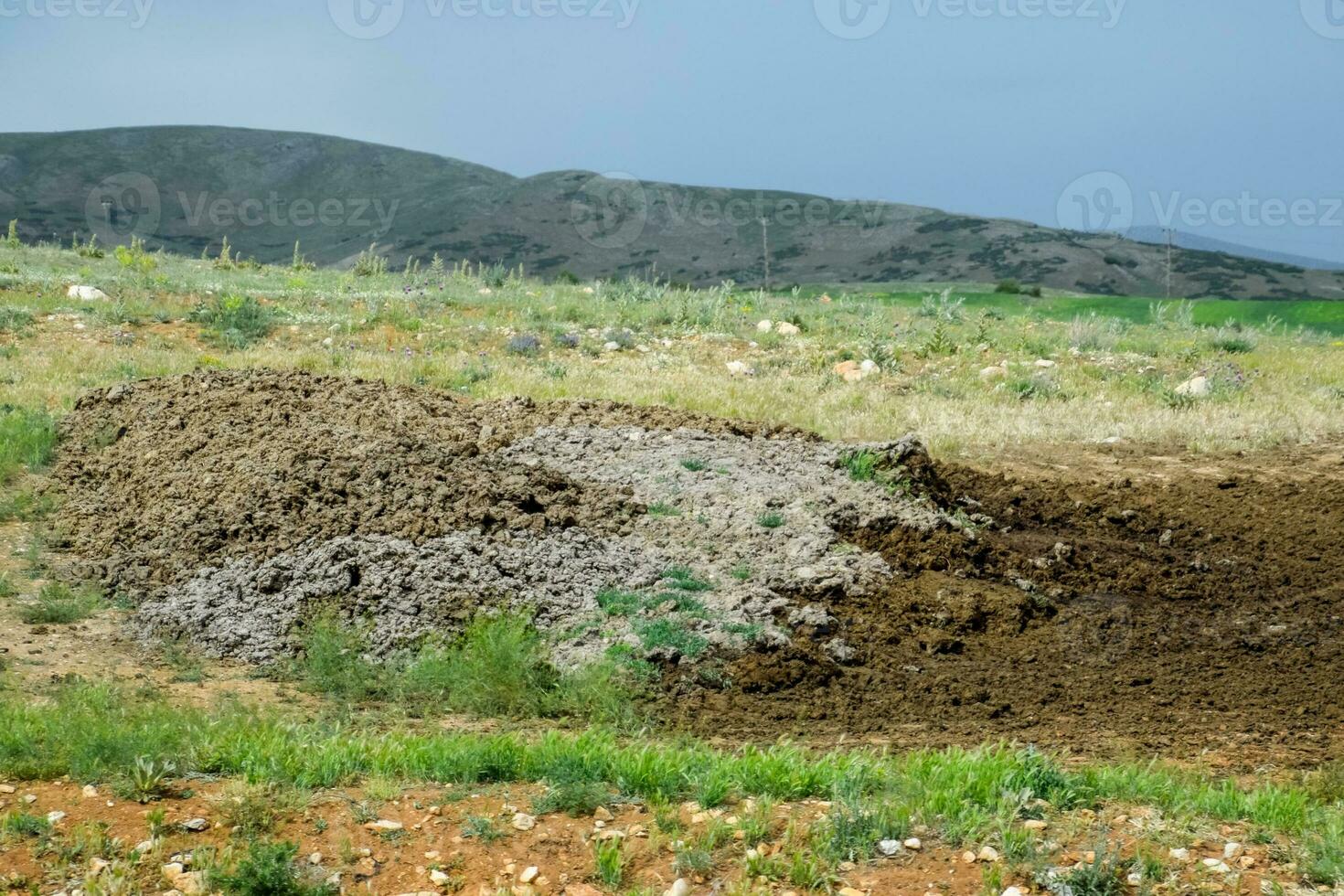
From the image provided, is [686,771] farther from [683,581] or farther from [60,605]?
[60,605]

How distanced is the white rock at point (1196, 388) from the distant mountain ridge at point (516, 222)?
3201 cm

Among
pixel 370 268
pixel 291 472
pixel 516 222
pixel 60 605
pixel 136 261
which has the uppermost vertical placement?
pixel 516 222

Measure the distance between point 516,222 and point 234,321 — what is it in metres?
46.2

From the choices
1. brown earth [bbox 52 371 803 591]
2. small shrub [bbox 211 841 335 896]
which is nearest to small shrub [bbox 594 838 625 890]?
small shrub [bbox 211 841 335 896]

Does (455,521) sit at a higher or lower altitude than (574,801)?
higher

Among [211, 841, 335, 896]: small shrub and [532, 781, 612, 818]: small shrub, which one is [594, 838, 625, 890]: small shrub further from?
[211, 841, 335, 896]: small shrub

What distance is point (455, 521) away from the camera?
23.7 feet

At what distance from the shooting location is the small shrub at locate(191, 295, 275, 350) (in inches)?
567

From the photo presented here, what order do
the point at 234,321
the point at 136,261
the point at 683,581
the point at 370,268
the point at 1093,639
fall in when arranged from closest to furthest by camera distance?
the point at 1093,639 → the point at 683,581 → the point at 234,321 → the point at 136,261 → the point at 370,268

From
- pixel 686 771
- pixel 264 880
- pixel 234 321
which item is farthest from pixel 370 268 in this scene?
pixel 264 880

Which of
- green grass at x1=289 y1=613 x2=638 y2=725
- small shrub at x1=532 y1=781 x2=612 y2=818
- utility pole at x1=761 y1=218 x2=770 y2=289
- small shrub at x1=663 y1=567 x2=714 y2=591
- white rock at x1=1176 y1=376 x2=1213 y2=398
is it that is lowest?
green grass at x1=289 y1=613 x2=638 y2=725

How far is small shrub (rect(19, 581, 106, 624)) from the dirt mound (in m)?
0.22

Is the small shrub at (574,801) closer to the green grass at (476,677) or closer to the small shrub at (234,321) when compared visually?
the green grass at (476,677)

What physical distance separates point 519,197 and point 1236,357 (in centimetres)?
5196
